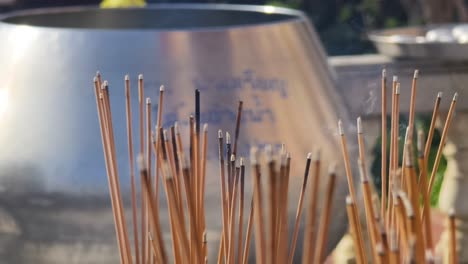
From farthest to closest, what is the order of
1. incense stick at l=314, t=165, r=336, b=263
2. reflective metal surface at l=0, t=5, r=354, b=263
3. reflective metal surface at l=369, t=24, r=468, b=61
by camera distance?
reflective metal surface at l=369, t=24, r=468, b=61 < reflective metal surface at l=0, t=5, r=354, b=263 < incense stick at l=314, t=165, r=336, b=263

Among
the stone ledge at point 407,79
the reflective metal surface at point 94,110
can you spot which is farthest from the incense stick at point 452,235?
the stone ledge at point 407,79

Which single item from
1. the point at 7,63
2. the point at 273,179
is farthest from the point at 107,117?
the point at 7,63

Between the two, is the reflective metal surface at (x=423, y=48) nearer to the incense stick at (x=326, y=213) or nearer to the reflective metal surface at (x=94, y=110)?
the reflective metal surface at (x=94, y=110)

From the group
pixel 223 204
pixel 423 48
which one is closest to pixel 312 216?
pixel 223 204

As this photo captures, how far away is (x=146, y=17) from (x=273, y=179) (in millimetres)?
1058

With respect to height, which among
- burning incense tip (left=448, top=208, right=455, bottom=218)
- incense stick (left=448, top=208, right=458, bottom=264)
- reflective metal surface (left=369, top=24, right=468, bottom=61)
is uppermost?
burning incense tip (left=448, top=208, right=455, bottom=218)

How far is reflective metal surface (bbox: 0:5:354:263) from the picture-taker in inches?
36.5

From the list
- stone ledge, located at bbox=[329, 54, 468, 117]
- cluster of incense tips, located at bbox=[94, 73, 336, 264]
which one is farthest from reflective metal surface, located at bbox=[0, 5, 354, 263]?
stone ledge, located at bbox=[329, 54, 468, 117]

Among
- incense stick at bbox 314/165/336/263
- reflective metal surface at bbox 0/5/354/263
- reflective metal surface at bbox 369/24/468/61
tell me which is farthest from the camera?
reflective metal surface at bbox 369/24/468/61

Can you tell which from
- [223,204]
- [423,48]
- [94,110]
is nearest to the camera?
[223,204]

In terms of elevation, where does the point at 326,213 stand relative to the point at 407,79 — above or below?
above

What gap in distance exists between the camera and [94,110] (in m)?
0.94

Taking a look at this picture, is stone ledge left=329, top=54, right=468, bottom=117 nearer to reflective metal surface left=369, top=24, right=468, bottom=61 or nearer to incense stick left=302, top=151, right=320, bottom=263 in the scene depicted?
reflective metal surface left=369, top=24, right=468, bottom=61

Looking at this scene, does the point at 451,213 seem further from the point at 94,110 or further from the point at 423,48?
the point at 423,48
